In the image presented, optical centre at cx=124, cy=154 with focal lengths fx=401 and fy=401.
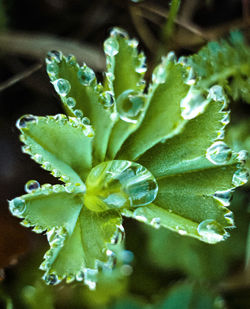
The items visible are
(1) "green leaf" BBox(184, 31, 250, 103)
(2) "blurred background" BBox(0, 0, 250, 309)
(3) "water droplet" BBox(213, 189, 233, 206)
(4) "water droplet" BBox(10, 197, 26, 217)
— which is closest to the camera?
(4) "water droplet" BBox(10, 197, 26, 217)

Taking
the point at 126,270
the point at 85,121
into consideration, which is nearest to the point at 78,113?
the point at 85,121

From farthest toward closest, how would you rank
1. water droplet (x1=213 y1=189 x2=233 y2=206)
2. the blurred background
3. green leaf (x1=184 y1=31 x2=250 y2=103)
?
the blurred background
green leaf (x1=184 y1=31 x2=250 y2=103)
water droplet (x1=213 y1=189 x2=233 y2=206)

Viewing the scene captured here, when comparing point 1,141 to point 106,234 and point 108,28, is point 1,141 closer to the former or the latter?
point 106,234

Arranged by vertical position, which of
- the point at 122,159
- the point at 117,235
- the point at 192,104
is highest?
the point at 192,104

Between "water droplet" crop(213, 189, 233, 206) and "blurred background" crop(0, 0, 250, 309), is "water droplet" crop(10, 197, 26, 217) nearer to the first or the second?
"water droplet" crop(213, 189, 233, 206)

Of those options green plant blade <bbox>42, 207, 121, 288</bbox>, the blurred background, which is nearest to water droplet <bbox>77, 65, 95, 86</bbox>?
green plant blade <bbox>42, 207, 121, 288</bbox>

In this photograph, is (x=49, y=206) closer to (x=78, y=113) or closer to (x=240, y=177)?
(x=78, y=113)
